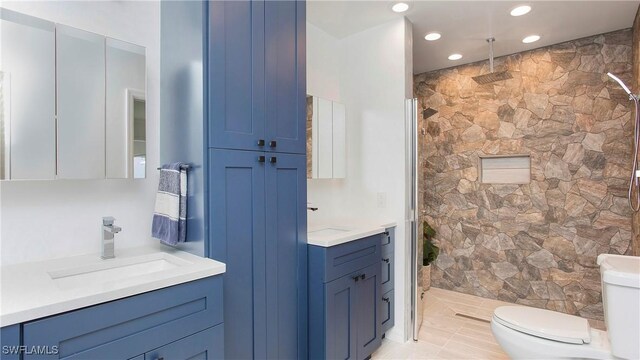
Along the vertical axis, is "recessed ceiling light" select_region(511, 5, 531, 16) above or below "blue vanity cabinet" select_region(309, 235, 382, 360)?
above

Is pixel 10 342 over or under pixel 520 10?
under

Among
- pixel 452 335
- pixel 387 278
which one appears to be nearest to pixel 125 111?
pixel 387 278

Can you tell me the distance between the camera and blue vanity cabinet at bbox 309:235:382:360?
6.17 feet

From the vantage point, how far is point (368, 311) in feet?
7.30

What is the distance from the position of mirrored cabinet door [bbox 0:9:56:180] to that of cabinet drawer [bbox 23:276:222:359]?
26.8 inches

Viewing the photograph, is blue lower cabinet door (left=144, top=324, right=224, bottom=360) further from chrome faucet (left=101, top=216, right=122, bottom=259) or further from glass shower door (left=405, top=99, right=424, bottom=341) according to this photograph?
glass shower door (left=405, top=99, right=424, bottom=341)

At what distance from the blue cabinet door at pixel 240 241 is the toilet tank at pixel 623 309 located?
170cm

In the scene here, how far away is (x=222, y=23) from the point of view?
1.51 meters

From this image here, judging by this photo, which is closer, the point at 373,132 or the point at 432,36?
the point at 373,132

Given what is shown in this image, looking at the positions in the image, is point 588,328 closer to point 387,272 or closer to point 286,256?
point 387,272

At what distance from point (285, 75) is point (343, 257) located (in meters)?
1.13

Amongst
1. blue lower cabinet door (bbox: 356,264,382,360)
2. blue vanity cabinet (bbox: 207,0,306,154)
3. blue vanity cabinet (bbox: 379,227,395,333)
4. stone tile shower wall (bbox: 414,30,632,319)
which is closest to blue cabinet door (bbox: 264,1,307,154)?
blue vanity cabinet (bbox: 207,0,306,154)

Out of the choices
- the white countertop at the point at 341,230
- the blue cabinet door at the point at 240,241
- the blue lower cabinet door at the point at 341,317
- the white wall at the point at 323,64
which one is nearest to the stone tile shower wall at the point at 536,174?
the white countertop at the point at 341,230

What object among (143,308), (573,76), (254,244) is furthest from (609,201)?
(143,308)
